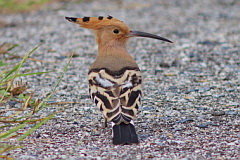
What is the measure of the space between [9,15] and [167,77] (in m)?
5.10

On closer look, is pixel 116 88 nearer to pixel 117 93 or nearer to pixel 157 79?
pixel 117 93

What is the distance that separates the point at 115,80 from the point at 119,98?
238mm

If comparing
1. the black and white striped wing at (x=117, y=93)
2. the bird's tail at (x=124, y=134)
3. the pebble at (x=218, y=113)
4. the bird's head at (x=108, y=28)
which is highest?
the bird's head at (x=108, y=28)

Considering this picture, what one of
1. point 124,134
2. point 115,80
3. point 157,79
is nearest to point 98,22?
point 115,80

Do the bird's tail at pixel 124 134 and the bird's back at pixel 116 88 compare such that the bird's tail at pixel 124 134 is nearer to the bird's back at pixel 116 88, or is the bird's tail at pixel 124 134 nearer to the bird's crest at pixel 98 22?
the bird's back at pixel 116 88

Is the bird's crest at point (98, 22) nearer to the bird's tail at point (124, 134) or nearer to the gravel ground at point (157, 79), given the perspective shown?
the gravel ground at point (157, 79)

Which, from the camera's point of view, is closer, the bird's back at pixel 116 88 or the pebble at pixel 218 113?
the bird's back at pixel 116 88

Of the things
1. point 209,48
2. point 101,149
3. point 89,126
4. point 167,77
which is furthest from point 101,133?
point 209,48

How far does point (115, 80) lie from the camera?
13.1ft

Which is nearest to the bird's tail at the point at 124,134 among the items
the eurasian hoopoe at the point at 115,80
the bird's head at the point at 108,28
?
the eurasian hoopoe at the point at 115,80

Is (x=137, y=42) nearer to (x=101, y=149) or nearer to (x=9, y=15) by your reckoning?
(x=9, y=15)

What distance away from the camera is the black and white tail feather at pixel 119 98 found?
3664mm

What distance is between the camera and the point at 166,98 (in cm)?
529

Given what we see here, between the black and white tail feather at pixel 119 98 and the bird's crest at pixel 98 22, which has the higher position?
the bird's crest at pixel 98 22
